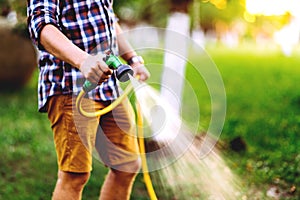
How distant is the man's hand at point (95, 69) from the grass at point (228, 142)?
1953 mm

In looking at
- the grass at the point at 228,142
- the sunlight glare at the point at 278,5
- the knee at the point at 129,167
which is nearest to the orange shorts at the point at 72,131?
the knee at the point at 129,167

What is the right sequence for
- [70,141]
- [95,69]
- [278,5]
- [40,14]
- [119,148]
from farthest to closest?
[278,5], [119,148], [70,141], [40,14], [95,69]

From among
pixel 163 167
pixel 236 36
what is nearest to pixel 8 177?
pixel 163 167

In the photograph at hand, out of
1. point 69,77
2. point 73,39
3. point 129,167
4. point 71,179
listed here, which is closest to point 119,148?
point 129,167

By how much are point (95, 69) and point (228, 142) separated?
12.0 ft

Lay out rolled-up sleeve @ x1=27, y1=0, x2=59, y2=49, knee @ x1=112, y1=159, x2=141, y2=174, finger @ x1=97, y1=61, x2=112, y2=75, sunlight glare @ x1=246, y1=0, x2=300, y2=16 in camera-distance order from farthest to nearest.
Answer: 1. sunlight glare @ x1=246, y1=0, x2=300, y2=16
2. knee @ x1=112, y1=159, x2=141, y2=174
3. rolled-up sleeve @ x1=27, y1=0, x2=59, y2=49
4. finger @ x1=97, y1=61, x2=112, y2=75

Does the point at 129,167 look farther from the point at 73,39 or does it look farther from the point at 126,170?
the point at 73,39

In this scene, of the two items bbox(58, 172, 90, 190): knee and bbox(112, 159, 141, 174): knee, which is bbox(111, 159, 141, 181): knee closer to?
bbox(112, 159, 141, 174): knee

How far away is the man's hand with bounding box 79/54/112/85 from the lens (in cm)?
245

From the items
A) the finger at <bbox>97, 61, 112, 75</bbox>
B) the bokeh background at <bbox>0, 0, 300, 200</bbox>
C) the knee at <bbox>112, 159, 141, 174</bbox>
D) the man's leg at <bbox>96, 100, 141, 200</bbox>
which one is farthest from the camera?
the bokeh background at <bbox>0, 0, 300, 200</bbox>

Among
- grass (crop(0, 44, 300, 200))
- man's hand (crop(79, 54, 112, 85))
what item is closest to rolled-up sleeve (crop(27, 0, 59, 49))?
man's hand (crop(79, 54, 112, 85))

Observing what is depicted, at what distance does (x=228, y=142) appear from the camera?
19.5 ft

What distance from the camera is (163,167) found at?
16.2 feet

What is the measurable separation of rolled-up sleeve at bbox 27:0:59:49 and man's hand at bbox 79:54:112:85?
11.5 inches
